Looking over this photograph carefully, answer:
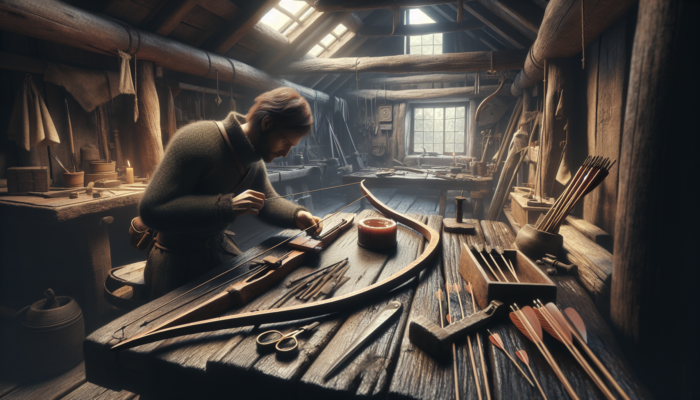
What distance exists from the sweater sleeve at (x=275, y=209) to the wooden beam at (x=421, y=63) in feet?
15.6

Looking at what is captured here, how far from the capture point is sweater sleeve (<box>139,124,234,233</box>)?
153 cm

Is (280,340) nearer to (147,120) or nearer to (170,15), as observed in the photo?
(147,120)

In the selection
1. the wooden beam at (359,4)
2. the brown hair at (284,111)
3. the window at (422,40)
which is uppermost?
the window at (422,40)

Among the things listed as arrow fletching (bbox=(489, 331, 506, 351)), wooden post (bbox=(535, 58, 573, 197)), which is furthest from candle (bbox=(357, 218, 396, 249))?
wooden post (bbox=(535, 58, 573, 197))

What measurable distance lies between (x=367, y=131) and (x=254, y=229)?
534 cm

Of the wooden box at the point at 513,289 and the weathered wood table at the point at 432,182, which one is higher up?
the wooden box at the point at 513,289

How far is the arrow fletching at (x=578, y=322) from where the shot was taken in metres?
0.99

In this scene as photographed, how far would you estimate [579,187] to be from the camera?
150cm

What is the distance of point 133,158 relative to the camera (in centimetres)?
447

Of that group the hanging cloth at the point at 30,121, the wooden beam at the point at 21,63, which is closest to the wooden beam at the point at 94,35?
the wooden beam at the point at 21,63

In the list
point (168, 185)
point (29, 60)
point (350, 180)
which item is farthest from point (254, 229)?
point (168, 185)

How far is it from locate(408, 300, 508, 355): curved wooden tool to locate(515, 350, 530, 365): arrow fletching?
0.14 m

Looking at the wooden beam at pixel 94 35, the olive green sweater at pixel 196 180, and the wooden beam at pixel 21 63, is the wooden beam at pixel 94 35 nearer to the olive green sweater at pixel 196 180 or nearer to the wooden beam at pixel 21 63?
the wooden beam at pixel 21 63

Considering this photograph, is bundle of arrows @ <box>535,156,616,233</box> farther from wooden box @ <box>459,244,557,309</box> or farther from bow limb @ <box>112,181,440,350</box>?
bow limb @ <box>112,181,440,350</box>
